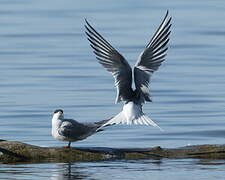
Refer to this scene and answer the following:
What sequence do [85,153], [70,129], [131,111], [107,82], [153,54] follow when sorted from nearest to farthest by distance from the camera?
[85,153] → [70,129] → [131,111] → [153,54] → [107,82]

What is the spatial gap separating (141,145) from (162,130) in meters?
1.07

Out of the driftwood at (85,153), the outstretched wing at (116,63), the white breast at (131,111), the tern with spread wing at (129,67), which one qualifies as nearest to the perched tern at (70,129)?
the driftwood at (85,153)

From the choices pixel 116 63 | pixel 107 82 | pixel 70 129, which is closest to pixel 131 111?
pixel 70 129

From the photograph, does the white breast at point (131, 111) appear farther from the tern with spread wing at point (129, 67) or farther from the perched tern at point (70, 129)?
the perched tern at point (70, 129)

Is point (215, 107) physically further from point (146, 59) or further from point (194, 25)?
point (194, 25)

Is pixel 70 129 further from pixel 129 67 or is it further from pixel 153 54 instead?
pixel 153 54

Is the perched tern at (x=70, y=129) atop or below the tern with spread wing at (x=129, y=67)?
below

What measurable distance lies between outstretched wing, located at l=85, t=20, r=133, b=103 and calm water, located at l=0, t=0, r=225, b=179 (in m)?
1.27

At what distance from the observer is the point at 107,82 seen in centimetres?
1767

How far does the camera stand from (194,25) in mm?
25797

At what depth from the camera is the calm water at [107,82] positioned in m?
10.2

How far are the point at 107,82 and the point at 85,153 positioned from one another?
7.25m

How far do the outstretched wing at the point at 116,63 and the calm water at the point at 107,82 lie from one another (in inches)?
50.1

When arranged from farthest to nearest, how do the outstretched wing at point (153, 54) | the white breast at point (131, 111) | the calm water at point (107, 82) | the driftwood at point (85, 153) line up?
the outstretched wing at point (153, 54) < the white breast at point (131, 111) < the driftwood at point (85, 153) < the calm water at point (107, 82)
